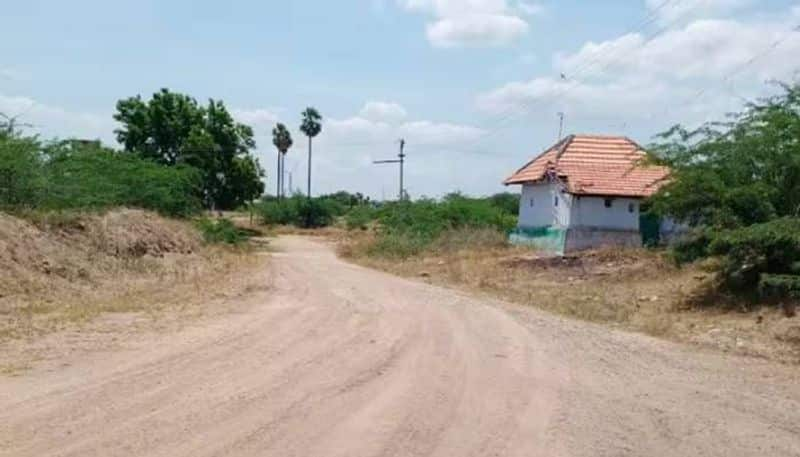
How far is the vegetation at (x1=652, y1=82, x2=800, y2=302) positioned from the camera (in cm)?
1941

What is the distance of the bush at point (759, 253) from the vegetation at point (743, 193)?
0.02 meters

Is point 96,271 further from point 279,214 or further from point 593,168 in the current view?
point 279,214

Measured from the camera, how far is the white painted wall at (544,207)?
3747 centimetres

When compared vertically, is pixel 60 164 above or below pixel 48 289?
above

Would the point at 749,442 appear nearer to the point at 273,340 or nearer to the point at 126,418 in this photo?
the point at 126,418

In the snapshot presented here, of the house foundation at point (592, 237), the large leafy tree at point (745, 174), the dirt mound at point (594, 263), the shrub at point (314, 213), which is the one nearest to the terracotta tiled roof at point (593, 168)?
the house foundation at point (592, 237)

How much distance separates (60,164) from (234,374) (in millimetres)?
20178

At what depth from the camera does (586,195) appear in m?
36.5

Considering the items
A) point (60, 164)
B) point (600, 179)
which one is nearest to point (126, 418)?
point (60, 164)

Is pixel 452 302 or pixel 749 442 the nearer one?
pixel 749 442

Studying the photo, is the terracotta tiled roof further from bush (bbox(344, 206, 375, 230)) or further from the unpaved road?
bush (bbox(344, 206, 375, 230))

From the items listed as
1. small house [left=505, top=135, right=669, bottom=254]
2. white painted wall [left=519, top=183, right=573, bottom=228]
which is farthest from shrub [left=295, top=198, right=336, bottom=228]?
small house [left=505, top=135, right=669, bottom=254]

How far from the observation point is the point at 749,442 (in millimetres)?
8102

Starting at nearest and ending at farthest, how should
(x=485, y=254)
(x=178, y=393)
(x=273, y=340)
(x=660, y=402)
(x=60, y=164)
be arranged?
(x=178, y=393) < (x=660, y=402) < (x=273, y=340) < (x=60, y=164) < (x=485, y=254)
